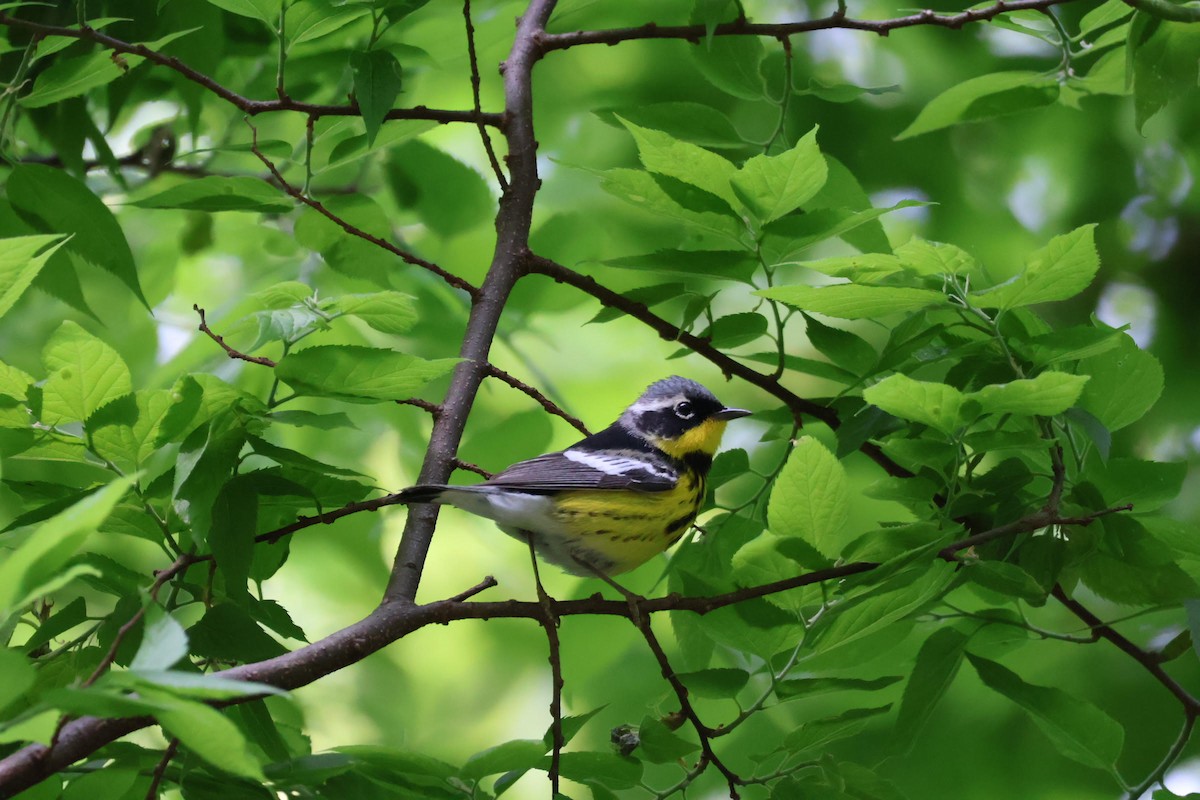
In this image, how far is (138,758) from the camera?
160 centimetres

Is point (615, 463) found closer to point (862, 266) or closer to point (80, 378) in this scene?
point (862, 266)

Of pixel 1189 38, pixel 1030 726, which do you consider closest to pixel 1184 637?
pixel 1189 38

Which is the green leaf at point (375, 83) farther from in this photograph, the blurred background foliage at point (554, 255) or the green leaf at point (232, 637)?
the green leaf at point (232, 637)

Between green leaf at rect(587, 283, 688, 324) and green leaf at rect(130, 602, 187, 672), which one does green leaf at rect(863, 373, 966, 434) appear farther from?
green leaf at rect(130, 602, 187, 672)

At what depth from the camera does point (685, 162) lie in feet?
6.02

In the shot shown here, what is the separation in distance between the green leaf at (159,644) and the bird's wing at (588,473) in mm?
1290

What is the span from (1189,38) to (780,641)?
1241 millimetres

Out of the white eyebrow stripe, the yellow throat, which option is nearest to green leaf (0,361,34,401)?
the yellow throat

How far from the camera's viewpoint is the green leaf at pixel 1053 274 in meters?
1.59

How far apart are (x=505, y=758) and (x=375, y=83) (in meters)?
1.19

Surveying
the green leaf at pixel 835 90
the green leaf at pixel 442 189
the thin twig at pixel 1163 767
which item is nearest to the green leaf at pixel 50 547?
the thin twig at pixel 1163 767

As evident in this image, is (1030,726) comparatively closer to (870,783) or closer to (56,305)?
(870,783)

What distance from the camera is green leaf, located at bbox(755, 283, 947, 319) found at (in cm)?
160

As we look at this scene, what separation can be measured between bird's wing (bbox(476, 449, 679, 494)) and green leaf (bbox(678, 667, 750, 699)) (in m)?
0.82
